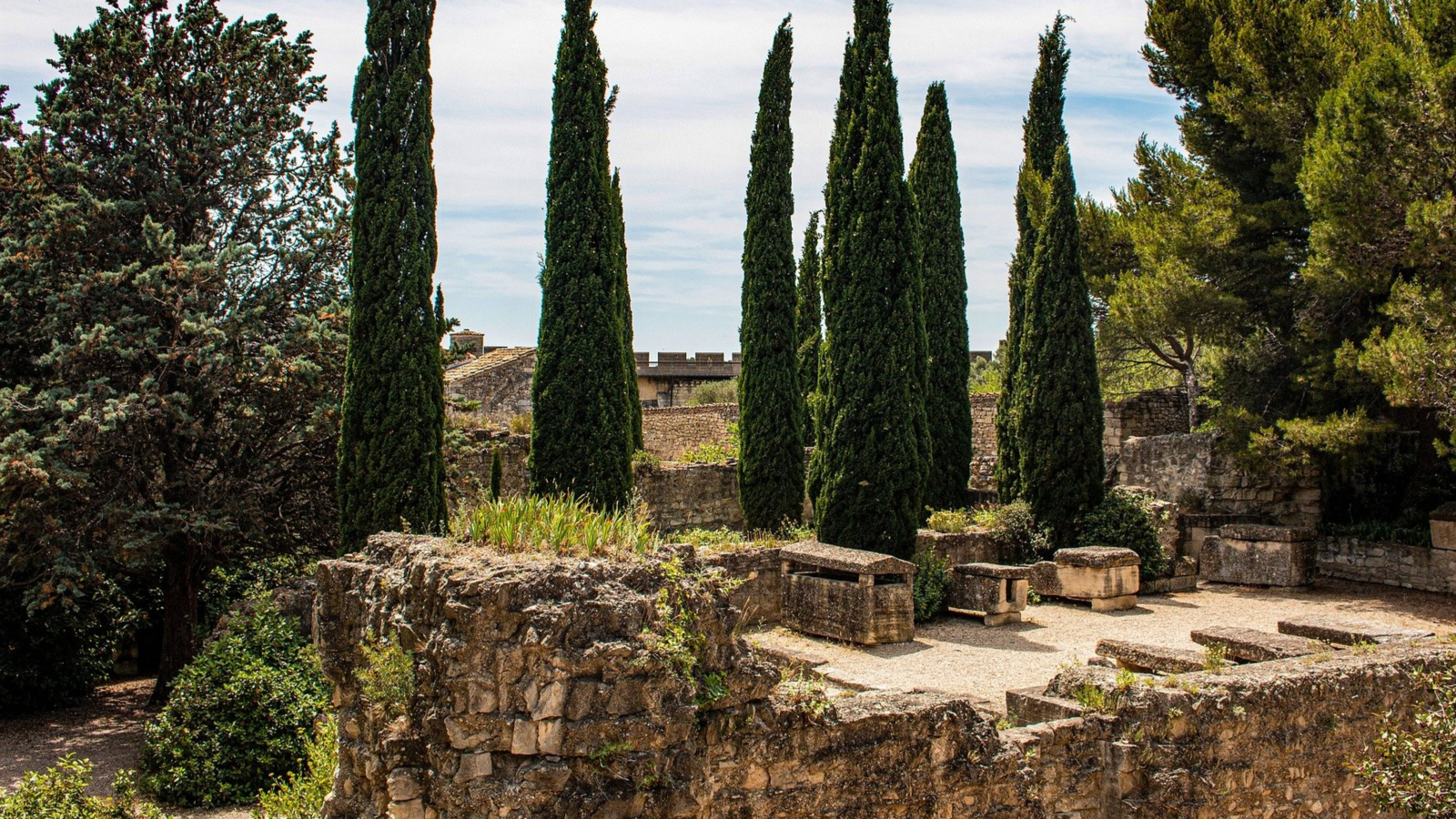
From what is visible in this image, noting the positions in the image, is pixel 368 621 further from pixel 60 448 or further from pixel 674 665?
pixel 60 448

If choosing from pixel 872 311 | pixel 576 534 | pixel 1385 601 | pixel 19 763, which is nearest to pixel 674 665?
pixel 576 534

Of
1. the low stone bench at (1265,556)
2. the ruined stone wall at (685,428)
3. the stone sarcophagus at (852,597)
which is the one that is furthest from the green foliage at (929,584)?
the ruined stone wall at (685,428)

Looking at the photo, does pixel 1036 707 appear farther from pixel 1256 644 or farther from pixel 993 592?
pixel 993 592

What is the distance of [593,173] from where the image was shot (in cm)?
1594

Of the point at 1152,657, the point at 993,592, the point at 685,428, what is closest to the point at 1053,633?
the point at 993,592

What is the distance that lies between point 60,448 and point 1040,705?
405 inches

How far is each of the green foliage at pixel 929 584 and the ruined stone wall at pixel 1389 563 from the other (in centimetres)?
700

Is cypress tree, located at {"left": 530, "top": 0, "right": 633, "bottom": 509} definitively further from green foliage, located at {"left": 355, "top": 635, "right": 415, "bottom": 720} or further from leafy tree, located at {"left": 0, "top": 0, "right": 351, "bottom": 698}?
green foliage, located at {"left": 355, "top": 635, "right": 415, "bottom": 720}

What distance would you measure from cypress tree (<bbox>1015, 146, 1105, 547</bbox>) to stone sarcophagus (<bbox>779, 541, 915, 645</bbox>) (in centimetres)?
502

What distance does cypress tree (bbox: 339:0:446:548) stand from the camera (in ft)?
41.7

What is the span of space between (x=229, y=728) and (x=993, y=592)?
8798 millimetres

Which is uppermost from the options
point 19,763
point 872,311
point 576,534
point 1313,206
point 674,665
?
point 1313,206

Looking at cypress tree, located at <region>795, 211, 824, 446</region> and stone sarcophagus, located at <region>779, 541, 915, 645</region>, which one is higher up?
cypress tree, located at <region>795, 211, 824, 446</region>

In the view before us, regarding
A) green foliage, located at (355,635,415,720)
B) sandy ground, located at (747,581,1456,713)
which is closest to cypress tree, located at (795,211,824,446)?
sandy ground, located at (747,581,1456,713)
